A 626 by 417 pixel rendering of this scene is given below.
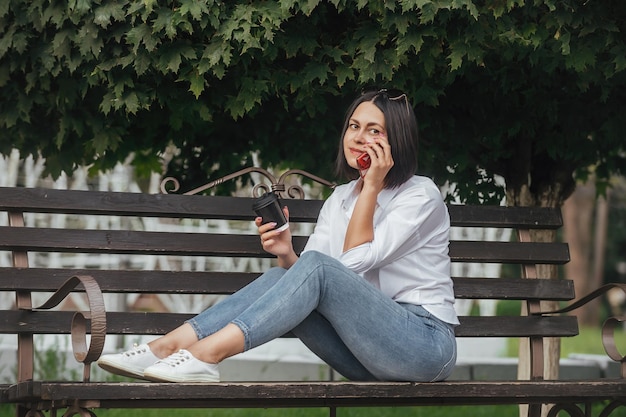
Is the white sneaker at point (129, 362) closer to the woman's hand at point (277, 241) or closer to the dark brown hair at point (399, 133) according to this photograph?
the woman's hand at point (277, 241)

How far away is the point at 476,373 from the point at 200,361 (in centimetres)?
410

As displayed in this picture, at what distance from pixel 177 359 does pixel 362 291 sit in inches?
27.5

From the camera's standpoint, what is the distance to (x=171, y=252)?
4.47m

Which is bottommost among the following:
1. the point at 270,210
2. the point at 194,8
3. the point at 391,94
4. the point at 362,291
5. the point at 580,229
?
the point at 362,291

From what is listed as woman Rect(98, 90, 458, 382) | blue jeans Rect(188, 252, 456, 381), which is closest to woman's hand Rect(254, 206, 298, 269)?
woman Rect(98, 90, 458, 382)

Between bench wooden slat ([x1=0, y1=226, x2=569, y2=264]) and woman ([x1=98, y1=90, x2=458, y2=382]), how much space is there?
387 millimetres

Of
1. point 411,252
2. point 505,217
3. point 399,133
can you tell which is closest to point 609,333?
point 505,217

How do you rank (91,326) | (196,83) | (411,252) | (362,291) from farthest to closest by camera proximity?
1. (196,83)
2. (411,252)
3. (362,291)
4. (91,326)

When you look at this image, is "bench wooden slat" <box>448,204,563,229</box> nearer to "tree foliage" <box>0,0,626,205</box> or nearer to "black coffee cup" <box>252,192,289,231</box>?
"tree foliage" <box>0,0,626,205</box>

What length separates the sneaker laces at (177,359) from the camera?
348 centimetres

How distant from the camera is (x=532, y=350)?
4637 millimetres

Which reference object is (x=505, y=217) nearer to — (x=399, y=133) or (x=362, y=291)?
(x=399, y=133)

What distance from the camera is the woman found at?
3574mm

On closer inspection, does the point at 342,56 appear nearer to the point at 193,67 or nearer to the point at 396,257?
the point at 193,67
